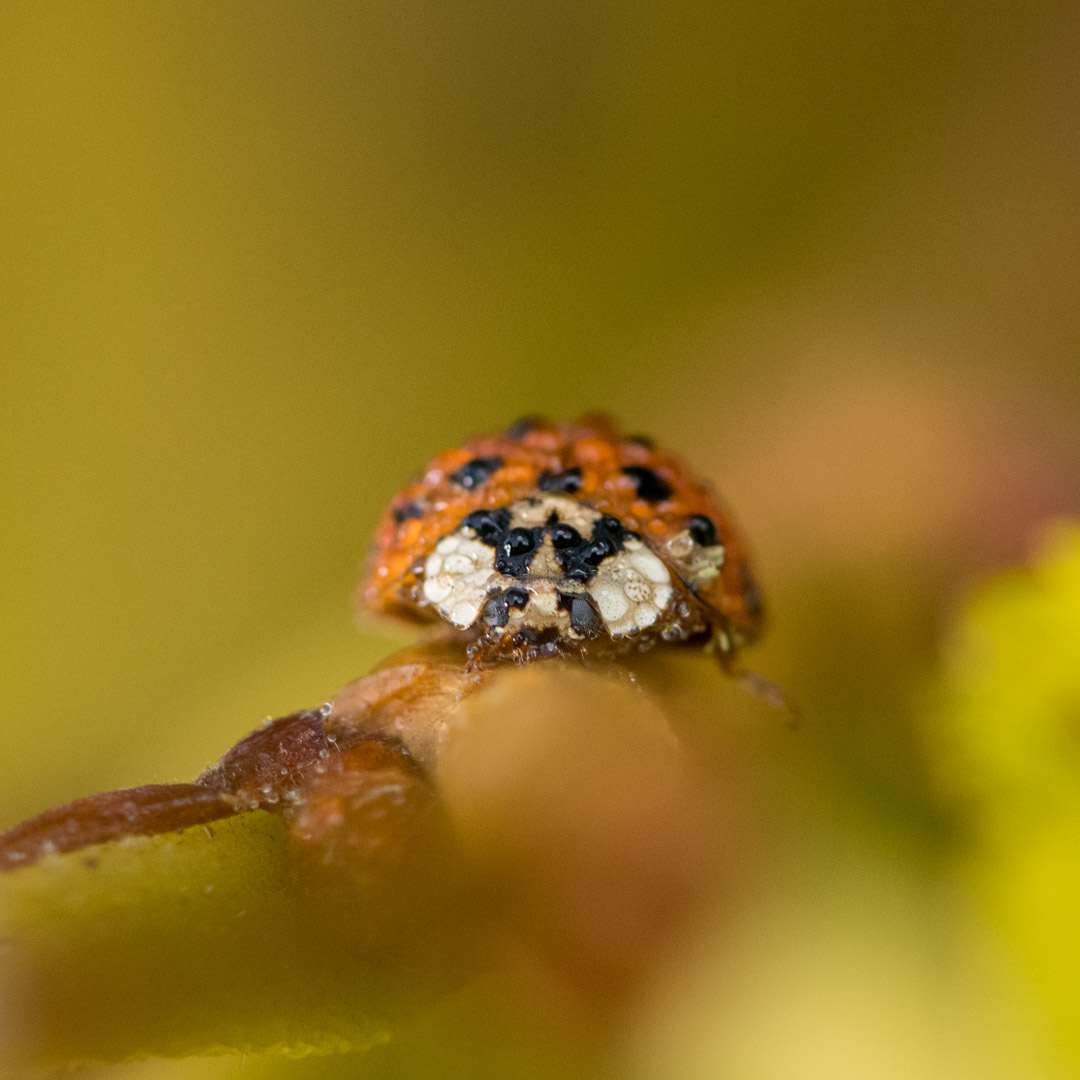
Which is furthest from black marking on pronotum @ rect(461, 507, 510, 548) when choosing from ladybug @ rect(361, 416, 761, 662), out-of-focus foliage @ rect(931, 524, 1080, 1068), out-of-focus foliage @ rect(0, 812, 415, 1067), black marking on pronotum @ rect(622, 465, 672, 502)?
out-of-focus foliage @ rect(931, 524, 1080, 1068)

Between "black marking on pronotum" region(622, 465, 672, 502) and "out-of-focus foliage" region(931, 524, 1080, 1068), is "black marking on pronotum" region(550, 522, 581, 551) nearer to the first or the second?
"black marking on pronotum" region(622, 465, 672, 502)

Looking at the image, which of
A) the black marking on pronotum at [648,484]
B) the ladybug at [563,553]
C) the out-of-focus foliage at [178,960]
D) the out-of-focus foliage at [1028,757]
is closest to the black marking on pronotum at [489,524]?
the ladybug at [563,553]

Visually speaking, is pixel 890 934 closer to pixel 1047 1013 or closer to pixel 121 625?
pixel 1047 1013

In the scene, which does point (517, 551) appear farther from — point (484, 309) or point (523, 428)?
point (484, 309)

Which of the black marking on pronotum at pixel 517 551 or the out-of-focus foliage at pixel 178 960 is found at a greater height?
the black marking on pronotum at pixel 517 551

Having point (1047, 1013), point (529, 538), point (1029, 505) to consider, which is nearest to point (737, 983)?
point (1047, 1013)

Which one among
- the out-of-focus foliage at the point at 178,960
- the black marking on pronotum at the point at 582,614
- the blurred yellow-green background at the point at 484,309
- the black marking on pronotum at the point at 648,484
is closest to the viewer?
the out-of-focus foliage at the point at 178,960

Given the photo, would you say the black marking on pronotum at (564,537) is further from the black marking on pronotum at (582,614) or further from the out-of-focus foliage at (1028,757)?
the out-of-focus foliage at (1028,757)
